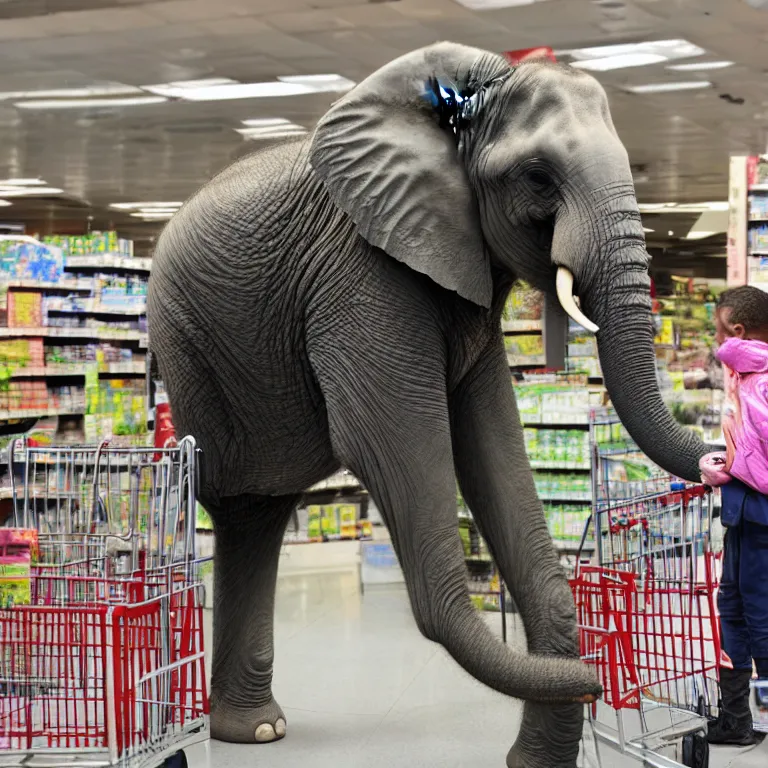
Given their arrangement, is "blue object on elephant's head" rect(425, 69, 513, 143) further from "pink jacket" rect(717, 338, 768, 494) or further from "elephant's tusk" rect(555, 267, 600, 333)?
"pink jacket" rect(717, 338, 768, 494)

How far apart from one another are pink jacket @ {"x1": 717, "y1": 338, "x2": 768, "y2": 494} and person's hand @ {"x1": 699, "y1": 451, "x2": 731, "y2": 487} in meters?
0.21

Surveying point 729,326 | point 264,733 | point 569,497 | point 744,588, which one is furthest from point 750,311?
point 569,497

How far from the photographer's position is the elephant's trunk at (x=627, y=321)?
2.59 m

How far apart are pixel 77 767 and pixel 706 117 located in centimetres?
1219

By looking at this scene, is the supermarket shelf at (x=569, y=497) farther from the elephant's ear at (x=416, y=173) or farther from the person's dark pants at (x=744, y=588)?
the elephant's ear at (x=416, y=173)

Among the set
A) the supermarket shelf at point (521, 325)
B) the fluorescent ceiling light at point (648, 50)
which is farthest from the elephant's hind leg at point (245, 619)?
the fluorescent ceiling light at point (648, 50)

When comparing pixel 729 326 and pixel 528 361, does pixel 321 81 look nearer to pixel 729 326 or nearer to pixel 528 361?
pixel 528 361

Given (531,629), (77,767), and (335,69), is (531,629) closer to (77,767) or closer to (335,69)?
(77,767)

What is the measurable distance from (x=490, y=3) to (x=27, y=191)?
11143 mm

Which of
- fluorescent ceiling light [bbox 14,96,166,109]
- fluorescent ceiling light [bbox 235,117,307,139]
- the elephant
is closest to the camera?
the elephant

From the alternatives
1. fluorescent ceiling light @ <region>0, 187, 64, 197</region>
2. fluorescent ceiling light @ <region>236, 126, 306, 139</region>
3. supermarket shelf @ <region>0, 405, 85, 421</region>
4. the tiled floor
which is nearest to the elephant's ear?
the tiled floor

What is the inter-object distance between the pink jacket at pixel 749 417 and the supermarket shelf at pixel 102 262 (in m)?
6.45

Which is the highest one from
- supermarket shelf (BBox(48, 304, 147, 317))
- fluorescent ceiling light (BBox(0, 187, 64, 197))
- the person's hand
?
fluorescent ceiling light (BBox(0, 187, 64, 197))

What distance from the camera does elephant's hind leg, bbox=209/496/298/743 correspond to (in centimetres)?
391
